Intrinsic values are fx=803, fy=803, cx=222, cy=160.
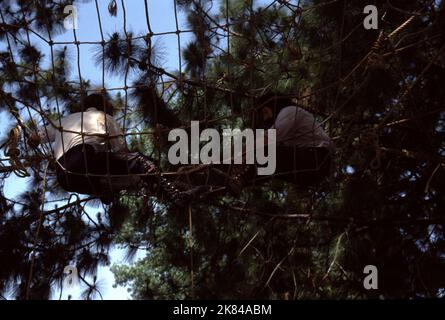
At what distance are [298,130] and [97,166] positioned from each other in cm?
96

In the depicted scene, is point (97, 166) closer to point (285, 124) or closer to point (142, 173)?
point (142, 173)

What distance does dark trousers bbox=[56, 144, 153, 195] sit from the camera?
3.68 m

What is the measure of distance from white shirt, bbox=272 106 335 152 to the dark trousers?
637 mm

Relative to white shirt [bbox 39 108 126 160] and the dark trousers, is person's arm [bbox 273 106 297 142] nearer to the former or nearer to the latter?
the dark trousers

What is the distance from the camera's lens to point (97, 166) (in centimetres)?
373

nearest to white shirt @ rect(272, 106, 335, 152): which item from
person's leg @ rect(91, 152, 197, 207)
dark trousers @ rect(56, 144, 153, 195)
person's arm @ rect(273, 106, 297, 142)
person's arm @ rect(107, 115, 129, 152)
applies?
person's arm @ rect(273, 106, 297, 142)

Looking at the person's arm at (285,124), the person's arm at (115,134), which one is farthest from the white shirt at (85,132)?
the person's arm at (285,124)

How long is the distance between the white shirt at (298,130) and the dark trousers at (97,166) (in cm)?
64

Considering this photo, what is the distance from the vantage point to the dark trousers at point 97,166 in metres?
3.68

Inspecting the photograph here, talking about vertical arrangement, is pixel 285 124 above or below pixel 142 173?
above

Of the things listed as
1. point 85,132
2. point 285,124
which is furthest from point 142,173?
point 285,124
